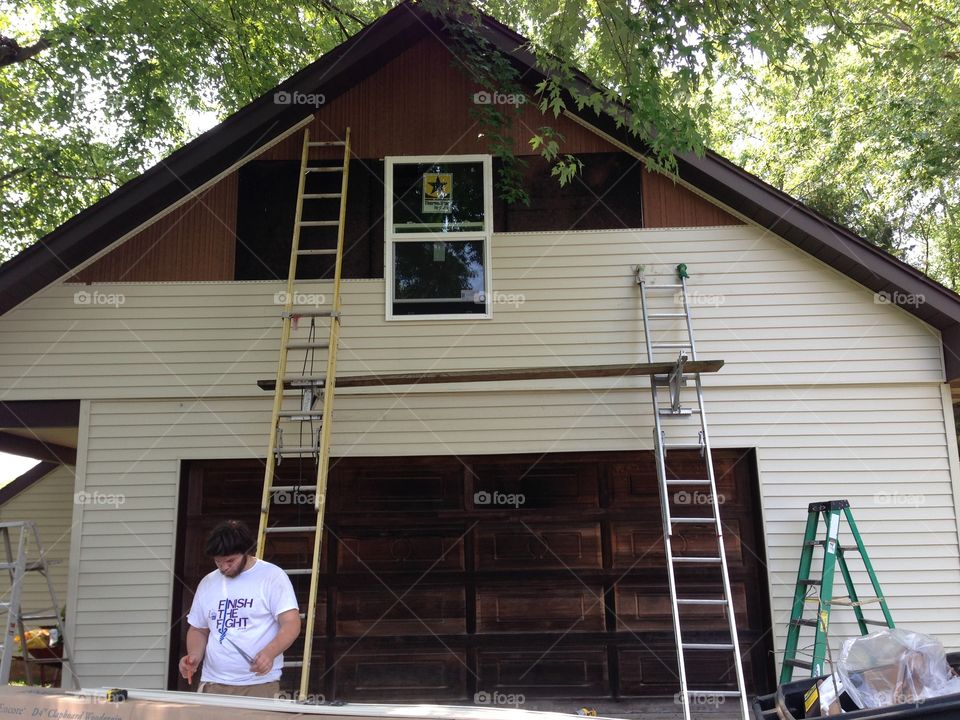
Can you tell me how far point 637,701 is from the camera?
7797mm

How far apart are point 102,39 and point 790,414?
936 cm

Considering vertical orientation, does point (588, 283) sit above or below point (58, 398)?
above

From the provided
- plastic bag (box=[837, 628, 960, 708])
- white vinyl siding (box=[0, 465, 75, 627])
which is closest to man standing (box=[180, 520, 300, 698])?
plastic bag (box=[837, 628, 960, 708])

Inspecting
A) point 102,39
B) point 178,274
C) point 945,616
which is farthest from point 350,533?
point 102,39

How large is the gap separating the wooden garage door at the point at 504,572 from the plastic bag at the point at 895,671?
3.29 metres

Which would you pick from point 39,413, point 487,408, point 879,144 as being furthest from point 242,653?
point 879,144

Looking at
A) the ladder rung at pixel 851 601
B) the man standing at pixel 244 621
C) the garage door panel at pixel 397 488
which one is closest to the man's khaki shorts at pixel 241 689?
the man standing at pixel 244 621

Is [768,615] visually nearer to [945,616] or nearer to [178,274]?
[945,616]

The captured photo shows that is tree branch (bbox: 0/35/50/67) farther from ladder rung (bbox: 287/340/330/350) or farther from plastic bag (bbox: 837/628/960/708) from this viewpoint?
plastic bag (bbox: 837/628/960/708)

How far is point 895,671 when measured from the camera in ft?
14.7

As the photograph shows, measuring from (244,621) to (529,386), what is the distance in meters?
4.01

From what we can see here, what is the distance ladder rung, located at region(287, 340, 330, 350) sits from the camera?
7531 mm

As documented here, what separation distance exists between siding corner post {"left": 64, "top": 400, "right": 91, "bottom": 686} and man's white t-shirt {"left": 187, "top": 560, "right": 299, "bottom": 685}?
12.3ft

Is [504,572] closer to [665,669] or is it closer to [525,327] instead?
[665,669]
